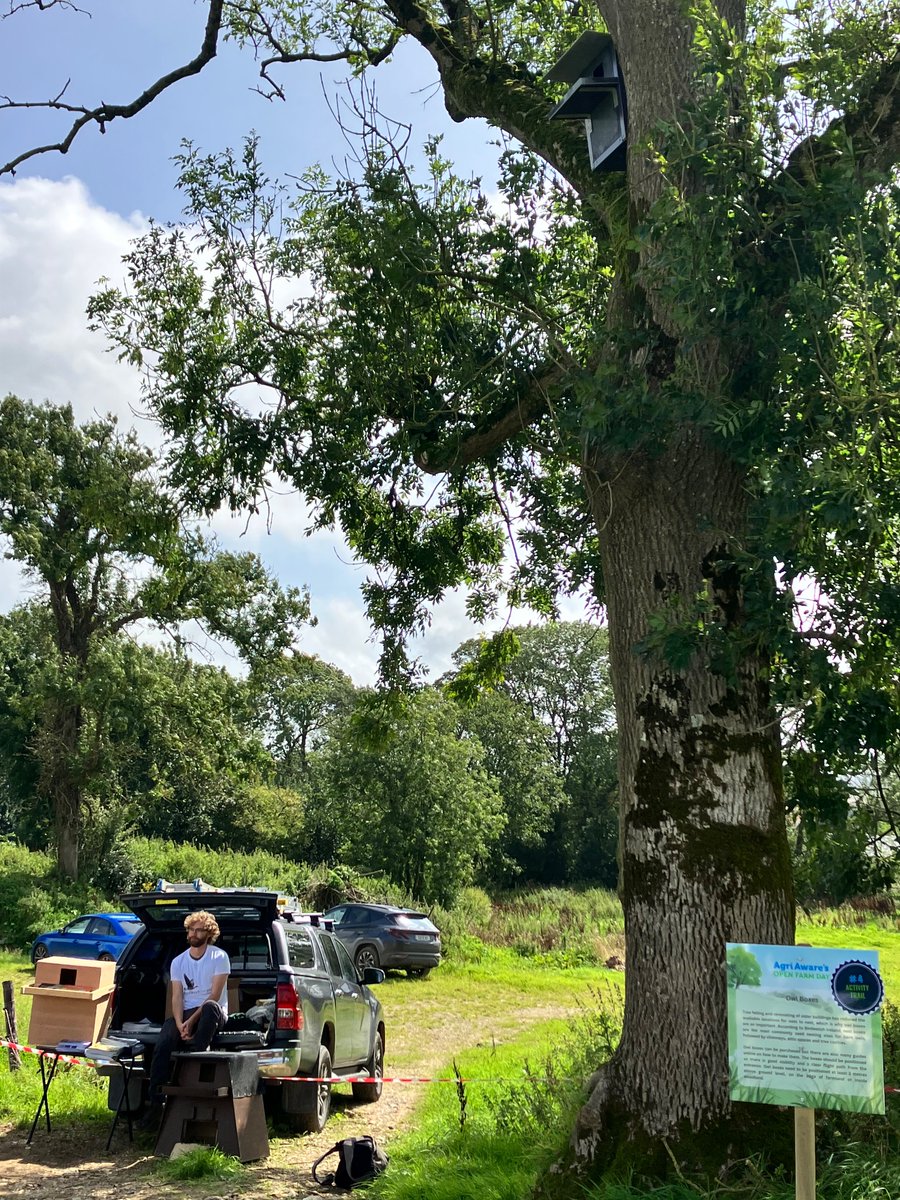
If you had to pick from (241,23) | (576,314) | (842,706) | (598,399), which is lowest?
(842,706)

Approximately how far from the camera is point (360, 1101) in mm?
11680

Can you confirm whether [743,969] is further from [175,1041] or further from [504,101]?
[504,101]

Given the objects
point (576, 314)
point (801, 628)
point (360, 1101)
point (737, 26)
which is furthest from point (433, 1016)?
point (737, 26)

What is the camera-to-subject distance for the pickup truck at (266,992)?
9125 mm

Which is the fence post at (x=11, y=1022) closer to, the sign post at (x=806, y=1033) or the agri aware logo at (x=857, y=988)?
the sign post at (x=806, y=1033)

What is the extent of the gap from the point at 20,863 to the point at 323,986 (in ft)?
81.3

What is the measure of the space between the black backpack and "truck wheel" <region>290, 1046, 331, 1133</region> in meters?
1.66

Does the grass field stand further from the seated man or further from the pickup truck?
the seated man

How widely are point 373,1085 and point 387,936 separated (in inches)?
503

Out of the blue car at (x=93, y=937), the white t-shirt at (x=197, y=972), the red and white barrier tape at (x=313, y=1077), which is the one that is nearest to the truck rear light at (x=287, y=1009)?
the red and white barrier tape at (x=313, y=1077)

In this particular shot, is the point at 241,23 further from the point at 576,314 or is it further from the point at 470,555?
the point at 470,555

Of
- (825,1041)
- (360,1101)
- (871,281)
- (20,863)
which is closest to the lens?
(825,1041)

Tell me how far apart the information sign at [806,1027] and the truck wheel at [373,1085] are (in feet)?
25.2

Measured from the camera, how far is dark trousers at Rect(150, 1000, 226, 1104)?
8.38 m
